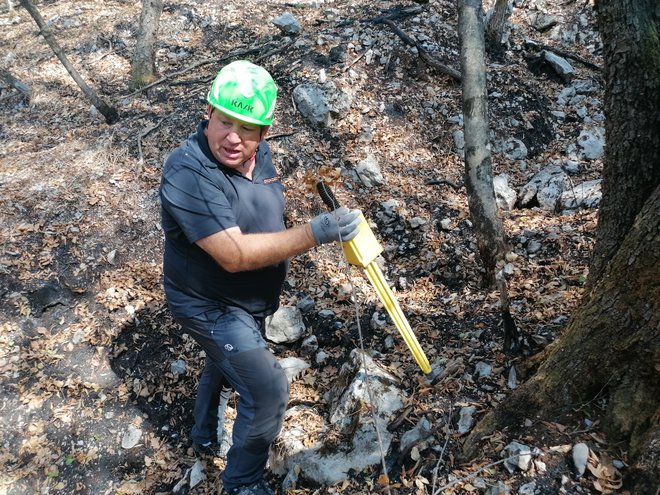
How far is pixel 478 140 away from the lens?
4.23 metres

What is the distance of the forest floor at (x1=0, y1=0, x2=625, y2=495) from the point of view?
3336mm

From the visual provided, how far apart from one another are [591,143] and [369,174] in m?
2.79

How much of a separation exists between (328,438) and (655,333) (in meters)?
1.99

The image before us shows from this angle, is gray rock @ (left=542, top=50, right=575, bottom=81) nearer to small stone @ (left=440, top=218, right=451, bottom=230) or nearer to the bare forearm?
small stone @ (left=440, top=218, right=451, bottom=230)

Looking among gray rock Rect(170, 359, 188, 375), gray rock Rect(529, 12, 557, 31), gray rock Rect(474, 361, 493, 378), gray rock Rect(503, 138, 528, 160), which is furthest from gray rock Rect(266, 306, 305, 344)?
gray rock Rect(529, 12, 557, 31)

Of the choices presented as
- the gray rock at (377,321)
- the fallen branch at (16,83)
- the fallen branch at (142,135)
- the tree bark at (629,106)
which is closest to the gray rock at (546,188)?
the gray rock at (377,321)

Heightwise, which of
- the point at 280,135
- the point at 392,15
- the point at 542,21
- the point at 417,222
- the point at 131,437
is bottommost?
the point at 131,437

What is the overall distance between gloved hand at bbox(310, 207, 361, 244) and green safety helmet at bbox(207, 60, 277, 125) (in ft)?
1.92

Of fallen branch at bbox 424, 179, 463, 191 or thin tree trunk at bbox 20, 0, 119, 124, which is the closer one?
fallen branch at bbox 424, 179, 463, 191

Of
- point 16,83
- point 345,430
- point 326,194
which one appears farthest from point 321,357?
point 16,83

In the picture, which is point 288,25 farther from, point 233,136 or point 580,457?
point 580,457

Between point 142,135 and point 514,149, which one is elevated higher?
point 514,149

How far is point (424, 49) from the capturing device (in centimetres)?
734

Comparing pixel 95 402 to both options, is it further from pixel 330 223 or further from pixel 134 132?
pixel 134 132
